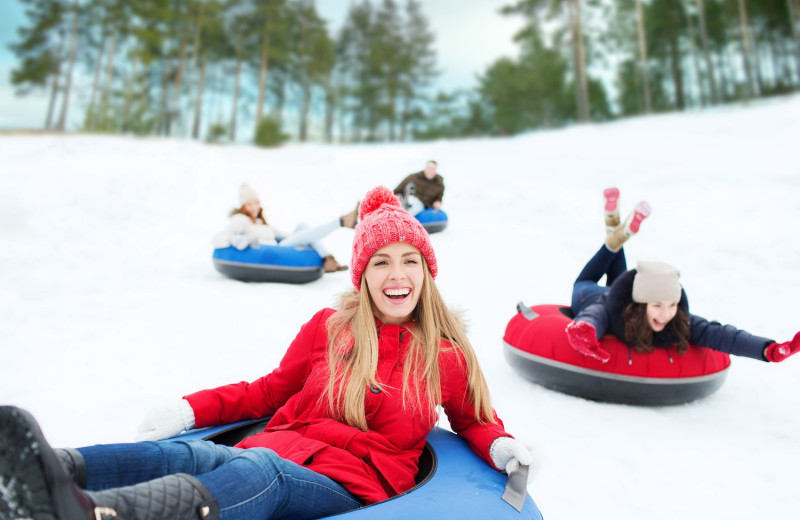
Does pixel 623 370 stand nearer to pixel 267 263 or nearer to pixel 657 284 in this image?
pixel 657 284

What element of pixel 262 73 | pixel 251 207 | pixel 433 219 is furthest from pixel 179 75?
pixel 251 207

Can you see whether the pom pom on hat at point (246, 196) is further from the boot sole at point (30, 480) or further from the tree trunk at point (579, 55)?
the tree trunk at point (579, 55)

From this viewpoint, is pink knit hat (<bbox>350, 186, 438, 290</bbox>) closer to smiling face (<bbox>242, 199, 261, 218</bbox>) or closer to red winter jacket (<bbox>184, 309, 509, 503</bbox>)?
red winter jacket (<bbox>184, 309, 509, 503</bbox>)

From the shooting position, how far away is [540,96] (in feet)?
96.7

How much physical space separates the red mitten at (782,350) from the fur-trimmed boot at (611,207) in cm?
145

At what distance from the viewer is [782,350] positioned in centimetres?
259

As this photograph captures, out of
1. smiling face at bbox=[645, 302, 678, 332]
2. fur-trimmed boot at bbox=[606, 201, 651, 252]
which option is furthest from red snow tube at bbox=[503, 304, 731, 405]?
fur-trimmed boot at bbox=[606, 201, 651, 252]

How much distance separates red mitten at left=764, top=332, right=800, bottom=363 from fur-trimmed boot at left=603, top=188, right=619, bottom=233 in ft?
4.75

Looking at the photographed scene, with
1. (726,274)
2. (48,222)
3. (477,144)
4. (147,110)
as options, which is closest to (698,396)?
(726,274)

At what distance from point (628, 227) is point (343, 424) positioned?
2658 mm

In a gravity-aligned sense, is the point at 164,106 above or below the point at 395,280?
above

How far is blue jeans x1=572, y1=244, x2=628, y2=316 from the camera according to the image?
3660 mm

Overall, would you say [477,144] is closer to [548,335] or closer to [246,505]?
[548,335]

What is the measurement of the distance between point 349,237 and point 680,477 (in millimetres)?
6223
